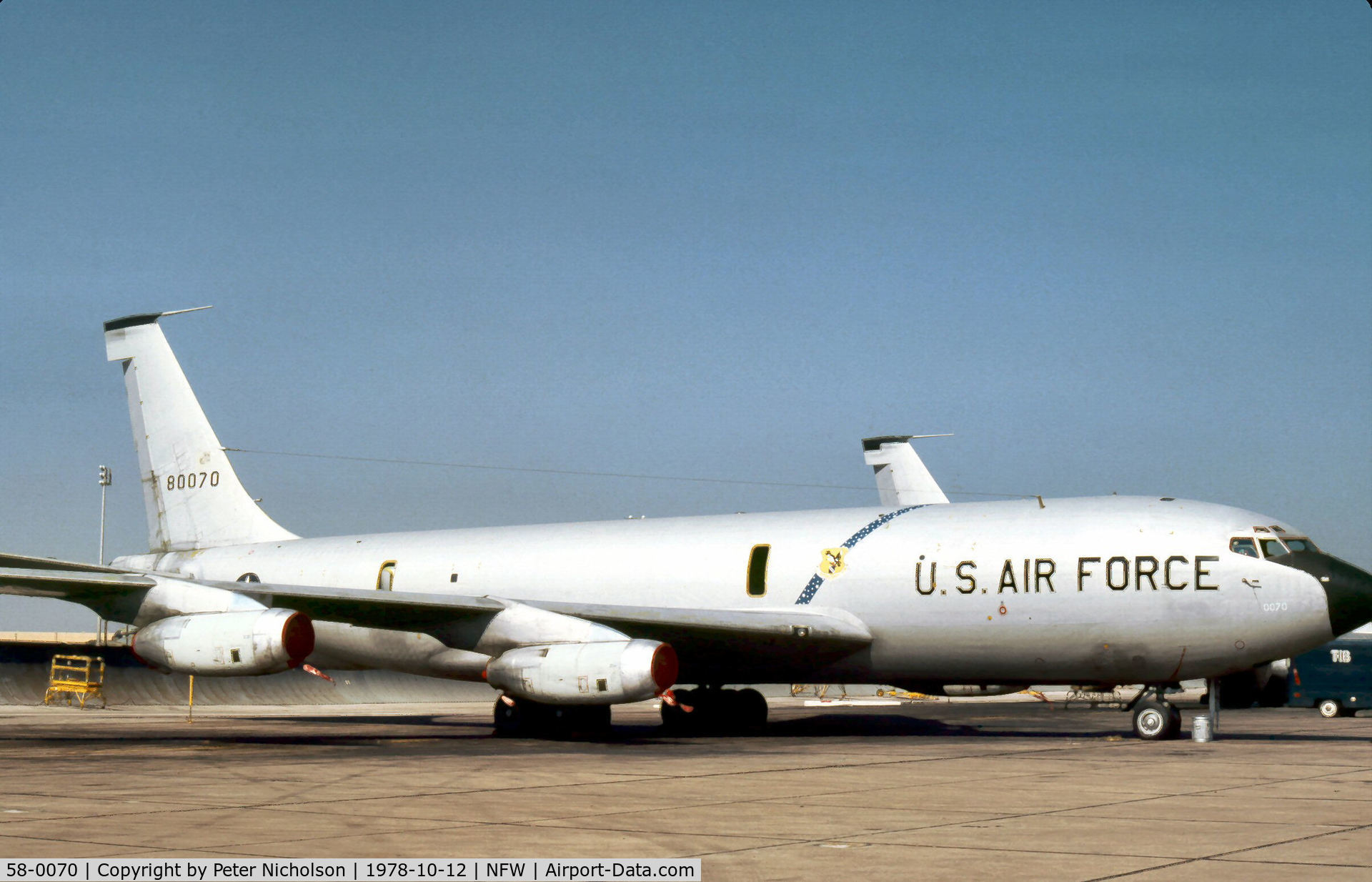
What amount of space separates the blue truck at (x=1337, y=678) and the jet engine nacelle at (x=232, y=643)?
32346mm

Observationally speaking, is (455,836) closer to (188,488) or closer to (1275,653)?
(1275,653)

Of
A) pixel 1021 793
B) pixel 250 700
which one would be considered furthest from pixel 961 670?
pixel 250 700

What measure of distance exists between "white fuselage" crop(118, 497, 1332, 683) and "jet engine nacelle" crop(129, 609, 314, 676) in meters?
6.57

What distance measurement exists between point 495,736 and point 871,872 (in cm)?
1743

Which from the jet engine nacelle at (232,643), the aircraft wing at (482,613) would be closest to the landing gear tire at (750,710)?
the aircraft wing at (482,613)

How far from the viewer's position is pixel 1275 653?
22219 millimetres

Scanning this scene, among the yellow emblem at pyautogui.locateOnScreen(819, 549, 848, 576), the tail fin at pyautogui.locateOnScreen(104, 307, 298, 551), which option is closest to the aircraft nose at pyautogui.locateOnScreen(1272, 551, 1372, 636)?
the yellow emblem at pyautogui.locateOnScreen(819, 549, 848, 576)

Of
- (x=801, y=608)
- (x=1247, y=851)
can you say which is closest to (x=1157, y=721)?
(x=801, y=608)

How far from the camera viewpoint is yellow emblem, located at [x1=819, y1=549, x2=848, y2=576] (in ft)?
82.3

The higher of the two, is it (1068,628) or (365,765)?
(1068,628)

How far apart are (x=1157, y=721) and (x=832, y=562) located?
5.95m

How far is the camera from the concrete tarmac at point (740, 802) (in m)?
9.62

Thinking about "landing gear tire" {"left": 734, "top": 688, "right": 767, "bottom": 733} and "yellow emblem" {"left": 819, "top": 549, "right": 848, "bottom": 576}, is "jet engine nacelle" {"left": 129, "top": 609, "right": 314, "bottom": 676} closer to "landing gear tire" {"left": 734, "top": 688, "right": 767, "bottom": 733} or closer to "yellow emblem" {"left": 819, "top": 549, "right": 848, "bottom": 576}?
"yellow emblem" {"left": 819, "top": 549, "right": 848, "bottom": 576}
